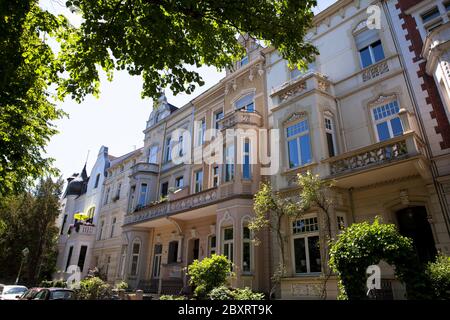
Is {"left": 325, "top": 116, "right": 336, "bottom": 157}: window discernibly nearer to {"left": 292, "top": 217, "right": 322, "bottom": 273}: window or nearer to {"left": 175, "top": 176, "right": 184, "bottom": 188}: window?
{"left": 292, "top": 217, "right": 322, "bottom": 273}: window

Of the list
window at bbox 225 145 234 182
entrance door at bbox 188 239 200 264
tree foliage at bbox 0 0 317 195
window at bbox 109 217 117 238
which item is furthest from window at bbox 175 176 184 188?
tree foliage at bbox 0 0 317 195

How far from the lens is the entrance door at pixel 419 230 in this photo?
953cm

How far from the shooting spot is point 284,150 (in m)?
13.8

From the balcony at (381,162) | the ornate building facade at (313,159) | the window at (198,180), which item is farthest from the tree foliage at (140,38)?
the window at (198,180)

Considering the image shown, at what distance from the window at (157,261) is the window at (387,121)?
1617 cm

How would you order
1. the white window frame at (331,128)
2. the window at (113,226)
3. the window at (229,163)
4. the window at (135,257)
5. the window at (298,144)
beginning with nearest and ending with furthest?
the white window frame at (331,128) → the window at (298,144) → the window at (229,163) → the window at (135,257) → the window at (113,226)

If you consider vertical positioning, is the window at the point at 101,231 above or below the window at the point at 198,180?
below

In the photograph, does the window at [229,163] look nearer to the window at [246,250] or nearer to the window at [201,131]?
the window at [246,250]

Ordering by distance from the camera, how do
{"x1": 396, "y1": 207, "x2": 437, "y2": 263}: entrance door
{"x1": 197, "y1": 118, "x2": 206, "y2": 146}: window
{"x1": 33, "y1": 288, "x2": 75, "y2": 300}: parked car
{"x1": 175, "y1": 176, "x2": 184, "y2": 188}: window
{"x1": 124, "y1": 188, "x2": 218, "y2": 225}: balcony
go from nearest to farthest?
{"x1": 396, "y1": 207, "x2": 437, "y2": 263}: entrance door
{"x1": 33, "y1": 288, "x2": 75, "y2": 300}: parked car
{"x1": 124, "y1": 188, "x2": 218, "y2": 225}: balcony
{"x1": 197, "y1": 118, "x2": 206, "y2": 146}: window
{"x1": 175, "y1": 176, "x2": 184, "y2": 188}: window

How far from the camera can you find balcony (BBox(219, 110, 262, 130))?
16.0 m

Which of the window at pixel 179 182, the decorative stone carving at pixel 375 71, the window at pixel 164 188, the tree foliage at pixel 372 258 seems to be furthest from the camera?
the window at pixel 164 188

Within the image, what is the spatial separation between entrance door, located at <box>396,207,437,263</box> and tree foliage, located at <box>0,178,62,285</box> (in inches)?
1227

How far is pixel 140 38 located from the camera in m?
6.76
